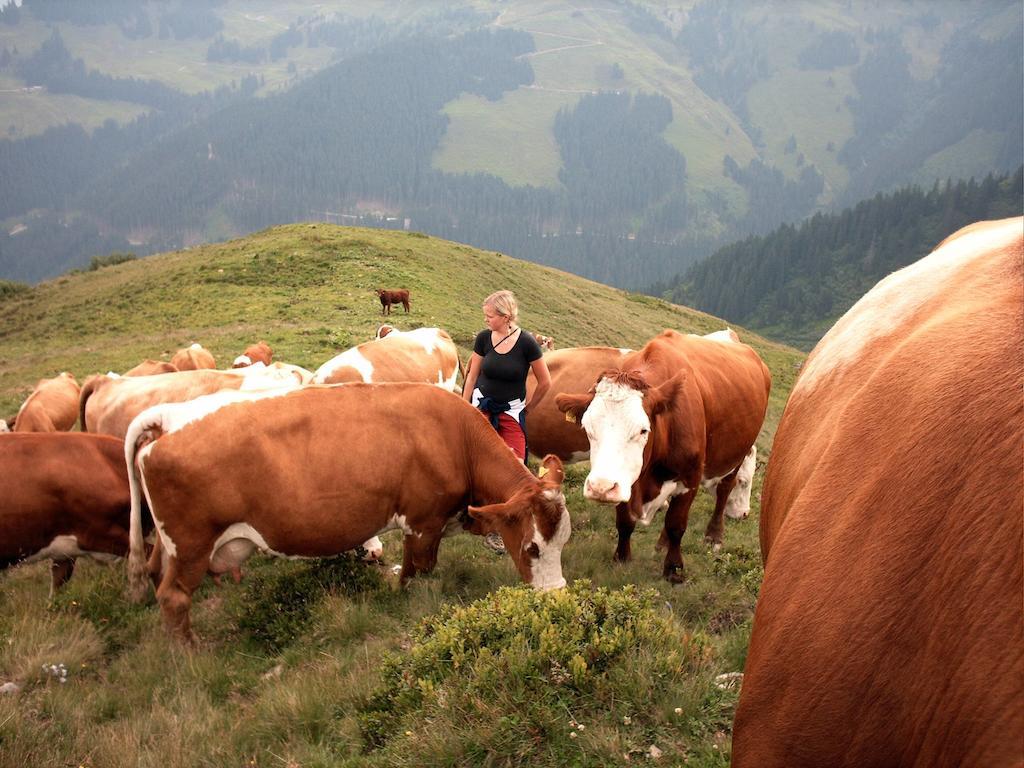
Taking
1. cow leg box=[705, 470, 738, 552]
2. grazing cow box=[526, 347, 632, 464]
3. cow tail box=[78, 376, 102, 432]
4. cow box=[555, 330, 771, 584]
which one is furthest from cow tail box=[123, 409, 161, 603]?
cow leg box=[705, 470, 738, 552]

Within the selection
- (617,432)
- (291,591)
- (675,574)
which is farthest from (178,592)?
(675,574)

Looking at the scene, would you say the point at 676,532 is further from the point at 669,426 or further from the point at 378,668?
the point at 378,668

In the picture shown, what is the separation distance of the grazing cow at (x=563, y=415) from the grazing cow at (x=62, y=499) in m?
5.44

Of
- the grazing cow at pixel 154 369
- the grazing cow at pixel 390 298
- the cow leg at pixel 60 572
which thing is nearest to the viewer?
the cow leg at pixel 60 572

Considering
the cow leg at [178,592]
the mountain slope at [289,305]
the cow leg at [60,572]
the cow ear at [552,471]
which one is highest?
the cow ear at [552,471]

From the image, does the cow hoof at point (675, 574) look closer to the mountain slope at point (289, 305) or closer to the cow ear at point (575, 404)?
the cow ear at point (575, 404)

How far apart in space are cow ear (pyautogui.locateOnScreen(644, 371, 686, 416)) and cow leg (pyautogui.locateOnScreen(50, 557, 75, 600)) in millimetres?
6587

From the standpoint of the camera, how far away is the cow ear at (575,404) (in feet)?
22.1

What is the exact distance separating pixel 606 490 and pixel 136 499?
15.2 ft

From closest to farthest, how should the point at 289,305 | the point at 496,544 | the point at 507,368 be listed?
the point at 507,368 < the point at 496,544 < the point at 289,305

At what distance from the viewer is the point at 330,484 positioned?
6281 mm

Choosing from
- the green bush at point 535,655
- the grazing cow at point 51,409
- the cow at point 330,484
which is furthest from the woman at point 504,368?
the grazing cow at point 51,409

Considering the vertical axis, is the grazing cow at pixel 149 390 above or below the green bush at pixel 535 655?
below

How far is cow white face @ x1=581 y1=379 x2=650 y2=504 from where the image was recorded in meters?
6.27
